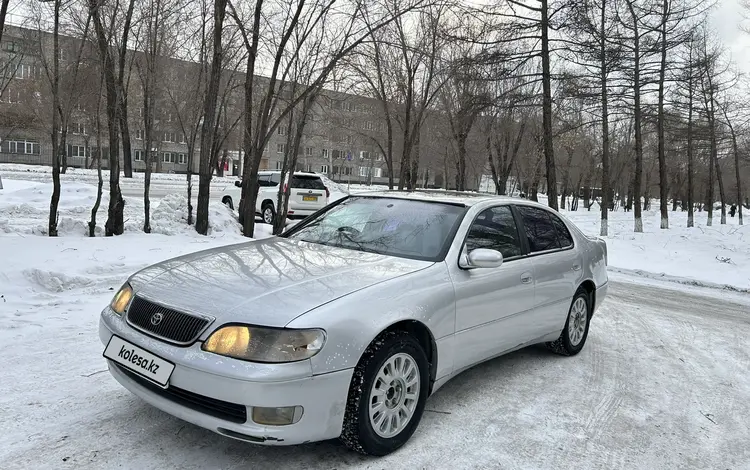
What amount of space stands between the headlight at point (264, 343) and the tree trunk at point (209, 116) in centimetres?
851

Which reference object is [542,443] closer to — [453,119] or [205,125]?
[205,125]

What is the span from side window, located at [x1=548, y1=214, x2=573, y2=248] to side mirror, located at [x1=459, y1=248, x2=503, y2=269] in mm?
1638

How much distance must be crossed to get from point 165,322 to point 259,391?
2.31 ft

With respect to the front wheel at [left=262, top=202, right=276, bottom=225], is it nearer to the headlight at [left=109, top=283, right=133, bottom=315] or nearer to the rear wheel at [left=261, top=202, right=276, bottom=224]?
the rear wheel at [left=261, top=202, right=276, bottom=224]

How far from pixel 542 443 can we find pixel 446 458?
2.25ft

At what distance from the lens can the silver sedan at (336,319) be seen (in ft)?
8.34

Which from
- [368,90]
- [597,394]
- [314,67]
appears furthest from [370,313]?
[368,90]

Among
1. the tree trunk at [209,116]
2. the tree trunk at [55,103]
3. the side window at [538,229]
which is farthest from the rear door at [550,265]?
the tree trunk at [55,103]

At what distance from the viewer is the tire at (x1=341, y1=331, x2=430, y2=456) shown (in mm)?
2771

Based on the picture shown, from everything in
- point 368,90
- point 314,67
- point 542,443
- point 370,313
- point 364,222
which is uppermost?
point 368,90

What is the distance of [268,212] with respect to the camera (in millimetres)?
17531

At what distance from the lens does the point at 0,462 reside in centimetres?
265

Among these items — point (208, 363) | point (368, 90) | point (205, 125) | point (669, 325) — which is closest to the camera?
point (208, 363)

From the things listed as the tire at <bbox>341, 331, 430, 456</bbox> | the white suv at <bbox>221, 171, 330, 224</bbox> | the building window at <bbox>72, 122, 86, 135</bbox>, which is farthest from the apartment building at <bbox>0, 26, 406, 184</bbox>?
the tire at <bbox>341, 331, 430, 456</bbox>
